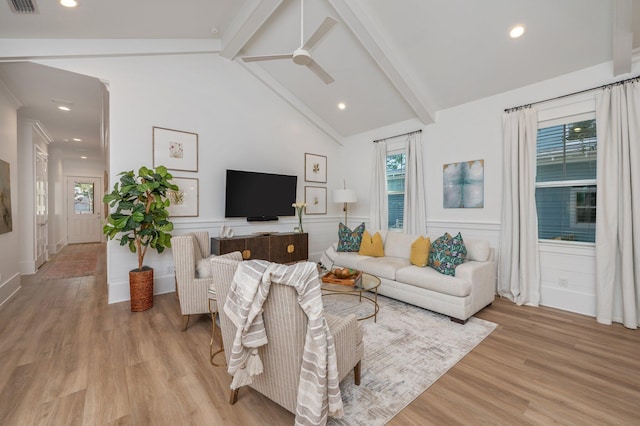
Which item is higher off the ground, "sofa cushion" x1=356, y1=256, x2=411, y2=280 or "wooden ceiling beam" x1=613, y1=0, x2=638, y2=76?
"wooden ceiling beam" x1=613, y1=0, x2=638, y2=76

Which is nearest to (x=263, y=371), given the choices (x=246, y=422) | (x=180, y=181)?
(x=246, y=422)

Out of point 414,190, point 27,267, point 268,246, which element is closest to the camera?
point 268,246

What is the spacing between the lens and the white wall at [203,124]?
3.67 m

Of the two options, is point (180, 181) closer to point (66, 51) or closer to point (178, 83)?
point (178, 83)

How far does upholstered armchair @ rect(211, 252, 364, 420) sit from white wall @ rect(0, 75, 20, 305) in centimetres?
395

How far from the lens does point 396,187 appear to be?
534 cm

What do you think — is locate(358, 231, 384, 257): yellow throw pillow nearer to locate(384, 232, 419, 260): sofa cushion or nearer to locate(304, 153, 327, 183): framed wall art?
locate(384, 232, 419, 260): sofa cushion

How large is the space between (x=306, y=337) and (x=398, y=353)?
1368mm

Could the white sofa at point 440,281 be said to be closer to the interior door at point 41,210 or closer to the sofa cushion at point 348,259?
the sofa cushion at point 348,259

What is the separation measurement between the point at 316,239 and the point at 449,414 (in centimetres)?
438

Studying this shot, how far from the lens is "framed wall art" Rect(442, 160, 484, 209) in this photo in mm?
4100

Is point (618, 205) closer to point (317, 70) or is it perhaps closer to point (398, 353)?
point (398, 353)

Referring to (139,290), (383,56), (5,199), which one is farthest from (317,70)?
(5,199)

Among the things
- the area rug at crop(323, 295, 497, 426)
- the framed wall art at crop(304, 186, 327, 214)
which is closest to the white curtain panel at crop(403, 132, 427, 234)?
the area rug at crop(323, 295, 497, 426)
